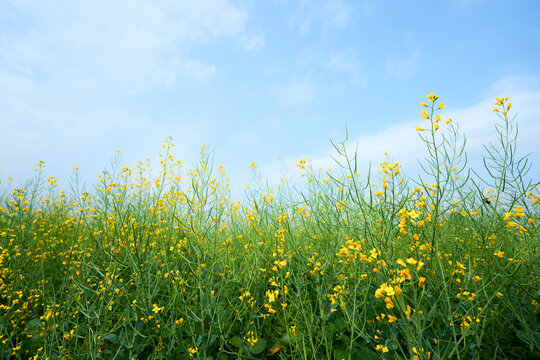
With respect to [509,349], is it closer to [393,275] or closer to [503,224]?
[503,224]

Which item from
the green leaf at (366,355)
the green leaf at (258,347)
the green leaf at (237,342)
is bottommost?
the green leaf at (366,355)

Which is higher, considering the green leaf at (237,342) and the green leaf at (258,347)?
the green leaf at (237,342)

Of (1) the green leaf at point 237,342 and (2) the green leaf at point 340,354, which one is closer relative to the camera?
(2) the green leaf at point 340,354

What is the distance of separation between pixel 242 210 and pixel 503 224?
8.23 feet

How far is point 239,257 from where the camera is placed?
2.78 metres

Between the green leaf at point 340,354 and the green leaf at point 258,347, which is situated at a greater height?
the green leaf at point 258,347

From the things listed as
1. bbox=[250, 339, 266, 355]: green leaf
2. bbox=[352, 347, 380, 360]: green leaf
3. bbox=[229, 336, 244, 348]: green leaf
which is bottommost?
bbox=[352, 347, 380, 360]: green leaf

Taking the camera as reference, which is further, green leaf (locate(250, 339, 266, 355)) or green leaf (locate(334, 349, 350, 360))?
green leaf (locate(250, 339, 266, 355))

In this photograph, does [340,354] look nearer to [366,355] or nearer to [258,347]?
[366,355]

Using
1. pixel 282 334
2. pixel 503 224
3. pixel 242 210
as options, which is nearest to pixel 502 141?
pixel 503 224

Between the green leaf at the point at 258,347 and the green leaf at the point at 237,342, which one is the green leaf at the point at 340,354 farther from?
the green leaf at the point at 237,342

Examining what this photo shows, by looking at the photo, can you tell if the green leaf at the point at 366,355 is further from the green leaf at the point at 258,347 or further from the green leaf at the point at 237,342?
the green leaf at the point at 237,342

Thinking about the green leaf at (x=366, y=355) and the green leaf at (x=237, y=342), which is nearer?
the green leaf at (x=366, y=355)

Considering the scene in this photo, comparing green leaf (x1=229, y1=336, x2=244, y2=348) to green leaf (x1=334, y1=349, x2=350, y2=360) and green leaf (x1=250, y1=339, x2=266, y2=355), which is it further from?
green leaf (x1=334, y1=349, x2=350, y2=360)
